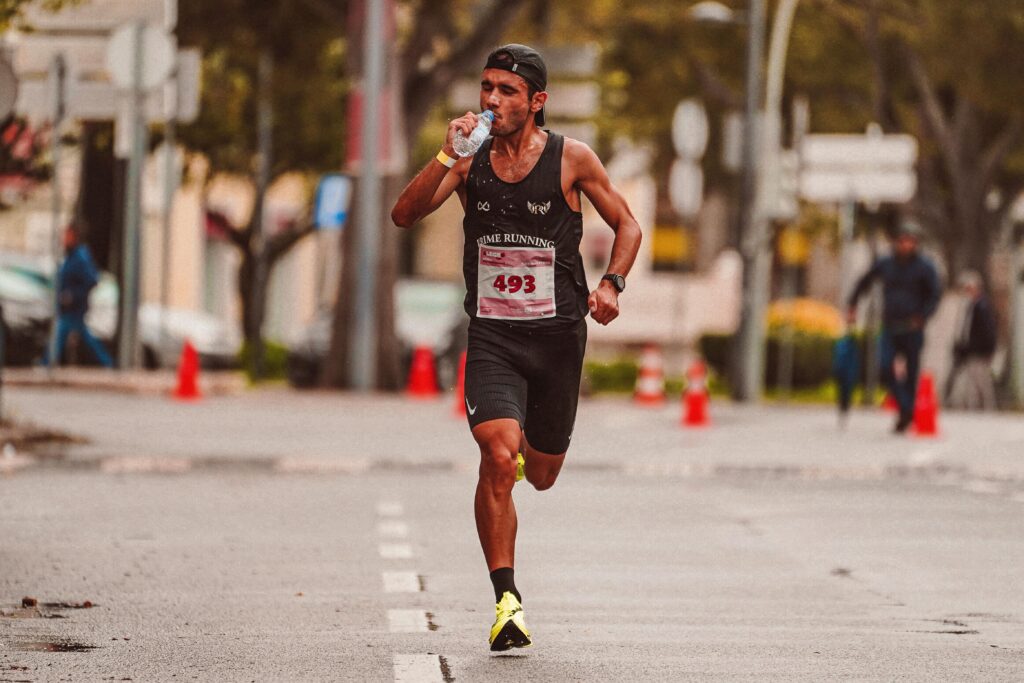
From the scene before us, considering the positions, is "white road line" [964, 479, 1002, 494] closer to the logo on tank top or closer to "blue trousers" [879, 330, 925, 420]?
"blue trousers" [879, 330, 925, 420]

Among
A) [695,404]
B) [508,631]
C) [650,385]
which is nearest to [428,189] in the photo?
[508,631]

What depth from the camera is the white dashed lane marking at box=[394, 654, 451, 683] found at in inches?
287

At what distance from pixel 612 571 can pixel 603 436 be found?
10.2 meters

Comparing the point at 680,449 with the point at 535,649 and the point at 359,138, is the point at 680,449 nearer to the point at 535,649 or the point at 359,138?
the point at 359,138

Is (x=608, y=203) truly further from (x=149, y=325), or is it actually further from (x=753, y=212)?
(x=149, y=325)

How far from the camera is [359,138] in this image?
26.9 meters

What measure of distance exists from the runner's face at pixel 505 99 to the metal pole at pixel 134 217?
13.8 m

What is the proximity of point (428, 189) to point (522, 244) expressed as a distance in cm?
39

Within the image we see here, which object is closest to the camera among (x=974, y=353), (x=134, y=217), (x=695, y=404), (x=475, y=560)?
(x=475, y=560)

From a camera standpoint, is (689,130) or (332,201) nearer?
(689,130)

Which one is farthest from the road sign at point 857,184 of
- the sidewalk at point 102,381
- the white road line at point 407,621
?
the white road line at point 407,621

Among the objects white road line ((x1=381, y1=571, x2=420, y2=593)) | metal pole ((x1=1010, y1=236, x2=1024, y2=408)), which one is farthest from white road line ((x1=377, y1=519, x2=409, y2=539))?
metal pole ((x1=1010, y1=236, x2=1024, y2=408))

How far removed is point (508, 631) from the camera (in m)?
7.83

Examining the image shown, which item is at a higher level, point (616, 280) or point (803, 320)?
point (616, 280)
